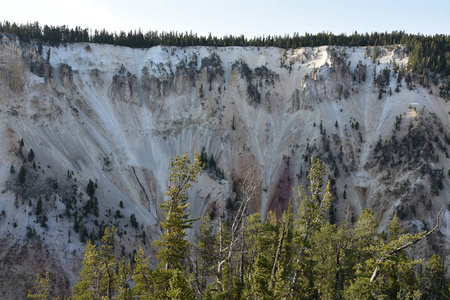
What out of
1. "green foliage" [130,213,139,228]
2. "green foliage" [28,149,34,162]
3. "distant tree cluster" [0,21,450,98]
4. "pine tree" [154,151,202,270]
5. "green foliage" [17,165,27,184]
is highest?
"distant tree cluster" [0,21,450,98]

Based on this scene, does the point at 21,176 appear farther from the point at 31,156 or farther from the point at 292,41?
the point at 292,41

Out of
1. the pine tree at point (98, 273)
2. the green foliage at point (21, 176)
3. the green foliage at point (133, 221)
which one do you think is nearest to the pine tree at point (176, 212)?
the pine tree at point (98, 273)

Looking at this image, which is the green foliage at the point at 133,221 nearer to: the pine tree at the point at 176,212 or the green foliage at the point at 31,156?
the green foliage at the point at 31,156

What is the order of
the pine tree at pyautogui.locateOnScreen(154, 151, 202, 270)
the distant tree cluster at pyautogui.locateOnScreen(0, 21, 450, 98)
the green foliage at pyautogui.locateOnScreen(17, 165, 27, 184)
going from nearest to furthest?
1. the pine tree at pyautogui.locateOnScreen(154, 151, 202, 270)
2. the green foliage at pyautogui.locateOnScreen(17, 165, 27, 184)
3. the distant tree cluster at pyautogui.locateOnScreen(0, 21, 450, 98)

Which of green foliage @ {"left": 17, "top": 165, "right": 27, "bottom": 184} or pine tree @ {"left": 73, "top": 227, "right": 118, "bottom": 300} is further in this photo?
green foliage @ {"left": 17, "top": 165, "right": 27, "bottom": 184}

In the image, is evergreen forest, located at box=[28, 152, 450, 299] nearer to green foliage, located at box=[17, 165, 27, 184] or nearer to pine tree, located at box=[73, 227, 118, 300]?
pine tree, located at box=[73, 227, 118, 300]

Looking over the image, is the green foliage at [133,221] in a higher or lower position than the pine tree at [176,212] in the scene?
lower

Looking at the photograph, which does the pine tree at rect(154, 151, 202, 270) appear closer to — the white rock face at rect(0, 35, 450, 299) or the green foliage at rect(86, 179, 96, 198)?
the white rock face at rect(0, 35, 450, 299)

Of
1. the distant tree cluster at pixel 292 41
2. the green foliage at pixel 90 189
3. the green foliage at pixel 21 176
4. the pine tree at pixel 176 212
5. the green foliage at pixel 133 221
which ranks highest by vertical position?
the distant tree cluster at pixel 292 41

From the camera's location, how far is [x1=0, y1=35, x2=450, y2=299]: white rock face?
180ft

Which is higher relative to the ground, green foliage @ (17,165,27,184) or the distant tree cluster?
the distant tree cluster

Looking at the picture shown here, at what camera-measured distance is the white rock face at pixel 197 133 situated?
2165 inches

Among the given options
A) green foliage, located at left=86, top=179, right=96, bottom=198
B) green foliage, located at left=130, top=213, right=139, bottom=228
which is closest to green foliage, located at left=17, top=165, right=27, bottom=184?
green foliage, located at left=86, top=179, right=96, bottom=198

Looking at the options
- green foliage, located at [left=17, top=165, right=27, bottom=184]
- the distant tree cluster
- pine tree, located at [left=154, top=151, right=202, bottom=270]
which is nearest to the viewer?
pine tree, located at [left=154, top=151, right=202, bottom=270]
